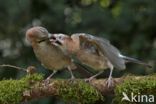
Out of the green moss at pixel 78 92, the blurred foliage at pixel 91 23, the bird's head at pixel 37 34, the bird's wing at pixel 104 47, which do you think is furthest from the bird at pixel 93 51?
the blurred foliage at pixel 91 23

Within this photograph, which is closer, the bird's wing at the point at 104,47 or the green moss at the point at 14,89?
the green moss at the point at 14,89

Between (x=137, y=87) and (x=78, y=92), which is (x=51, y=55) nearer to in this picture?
(x=78, y=92)

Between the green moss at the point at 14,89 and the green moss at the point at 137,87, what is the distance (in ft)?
1.91

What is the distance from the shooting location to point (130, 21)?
7465 millimetres

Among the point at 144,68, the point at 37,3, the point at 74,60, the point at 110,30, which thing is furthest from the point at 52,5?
the point at 74,60

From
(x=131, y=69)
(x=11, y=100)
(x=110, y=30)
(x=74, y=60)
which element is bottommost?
(x=11, y=100)

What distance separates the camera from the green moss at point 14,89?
14.9 ft

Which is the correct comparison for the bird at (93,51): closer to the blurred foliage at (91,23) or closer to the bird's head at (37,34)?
the bird's head at (37,34)

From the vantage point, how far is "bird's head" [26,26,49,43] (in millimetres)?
4562

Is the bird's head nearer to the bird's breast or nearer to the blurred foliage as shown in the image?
the bird's breast

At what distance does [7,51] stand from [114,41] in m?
1.19

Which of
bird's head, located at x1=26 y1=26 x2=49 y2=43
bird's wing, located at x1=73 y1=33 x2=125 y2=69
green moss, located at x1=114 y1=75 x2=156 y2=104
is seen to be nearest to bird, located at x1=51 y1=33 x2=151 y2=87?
bird's wing, located at x1=73 y1=33 x2=125 y2=69

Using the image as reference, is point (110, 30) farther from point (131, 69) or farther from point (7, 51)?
point (7, 51)

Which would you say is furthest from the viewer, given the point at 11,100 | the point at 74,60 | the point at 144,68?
the point at 144,68
